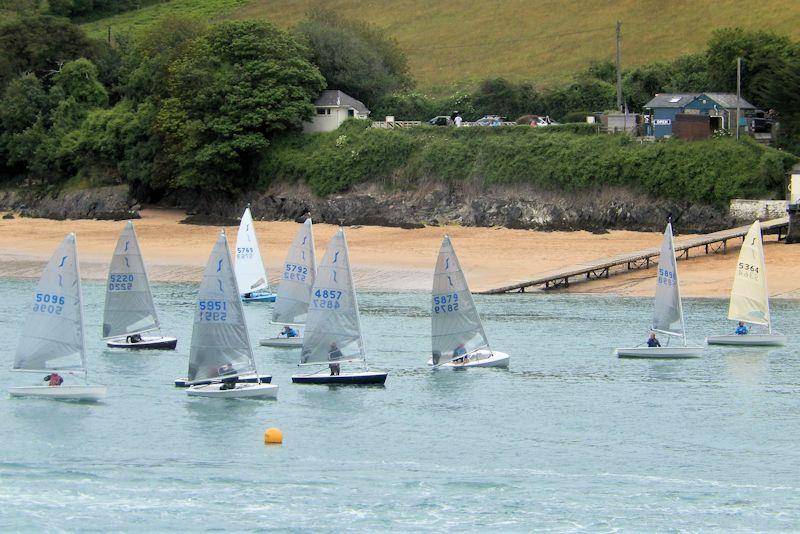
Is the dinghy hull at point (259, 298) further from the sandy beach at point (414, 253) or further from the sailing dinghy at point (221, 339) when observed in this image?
the sailing dinghy at point (221, 339)

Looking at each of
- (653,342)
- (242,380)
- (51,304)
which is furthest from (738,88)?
(51,304)

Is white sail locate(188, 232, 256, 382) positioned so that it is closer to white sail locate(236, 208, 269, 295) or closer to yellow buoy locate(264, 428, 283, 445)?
yellow buoy locate(264, 428, 283, 445)

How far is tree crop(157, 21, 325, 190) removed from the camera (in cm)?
9612

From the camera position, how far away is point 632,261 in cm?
7269

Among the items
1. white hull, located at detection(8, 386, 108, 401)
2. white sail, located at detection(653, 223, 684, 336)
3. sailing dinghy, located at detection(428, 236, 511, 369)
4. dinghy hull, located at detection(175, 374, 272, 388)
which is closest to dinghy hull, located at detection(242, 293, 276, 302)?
sailing dinghy, located at detection(428, 236, 511, 369)

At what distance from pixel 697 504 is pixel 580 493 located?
2.98 metres

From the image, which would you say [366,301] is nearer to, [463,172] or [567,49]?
[463,172]

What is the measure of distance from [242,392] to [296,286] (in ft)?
35.1

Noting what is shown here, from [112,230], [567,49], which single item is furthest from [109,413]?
[567,49]

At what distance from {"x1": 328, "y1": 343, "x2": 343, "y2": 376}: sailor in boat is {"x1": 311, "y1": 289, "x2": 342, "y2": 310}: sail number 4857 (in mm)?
1315

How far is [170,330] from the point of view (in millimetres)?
59625

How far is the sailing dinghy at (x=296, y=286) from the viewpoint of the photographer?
56.4 metres

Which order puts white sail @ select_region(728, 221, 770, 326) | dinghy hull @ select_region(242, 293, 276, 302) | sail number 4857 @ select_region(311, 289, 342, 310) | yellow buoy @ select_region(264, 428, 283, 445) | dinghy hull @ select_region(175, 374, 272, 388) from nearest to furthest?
yellow buoy @ select_region(264, 428, 283, 445), dinghy hull @ select_region(175, 374, 272, 388), sail number 4857 @ select_region(311, 289, 342, 310), white sail @ select_region(728, 221, 770, 326), dinghy hull @ select_region(242, 293, 276, 302)

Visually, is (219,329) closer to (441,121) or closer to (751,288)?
(751,288)
